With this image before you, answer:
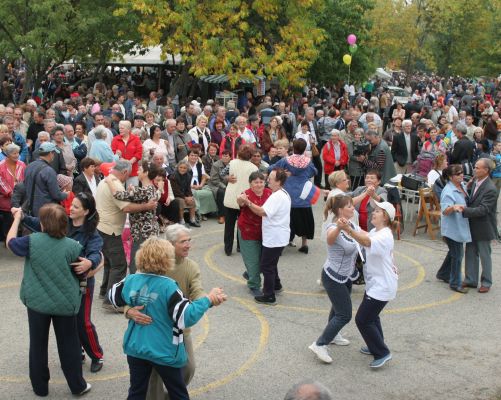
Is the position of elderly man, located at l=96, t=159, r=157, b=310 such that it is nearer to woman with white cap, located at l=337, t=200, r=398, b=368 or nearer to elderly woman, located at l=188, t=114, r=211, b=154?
woman with white cap, located at l=337, t=200, r=398, b=368

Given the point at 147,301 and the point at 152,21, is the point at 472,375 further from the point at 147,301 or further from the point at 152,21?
the point at 152,21

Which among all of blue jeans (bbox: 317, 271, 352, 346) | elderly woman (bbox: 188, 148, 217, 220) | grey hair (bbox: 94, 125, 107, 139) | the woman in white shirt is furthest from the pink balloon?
blue jeans (bbox: 317, 271, 352, 346)

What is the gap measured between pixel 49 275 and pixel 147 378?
1229 millimetres

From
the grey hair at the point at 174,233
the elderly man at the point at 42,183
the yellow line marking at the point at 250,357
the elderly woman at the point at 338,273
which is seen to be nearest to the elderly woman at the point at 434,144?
the yellow line marking at the point at 250,357

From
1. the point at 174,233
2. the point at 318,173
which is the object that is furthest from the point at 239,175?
the point at 318,173

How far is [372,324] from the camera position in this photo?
680 cm

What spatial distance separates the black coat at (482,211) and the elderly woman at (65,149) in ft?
21.9

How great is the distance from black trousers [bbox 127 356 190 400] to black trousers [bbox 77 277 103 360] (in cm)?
141

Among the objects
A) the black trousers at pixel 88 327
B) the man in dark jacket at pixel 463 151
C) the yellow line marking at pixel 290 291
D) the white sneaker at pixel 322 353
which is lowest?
the yellow line marking at pixel 290 291

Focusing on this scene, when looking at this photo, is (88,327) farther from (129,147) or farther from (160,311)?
(129,147)

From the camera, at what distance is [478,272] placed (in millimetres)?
9430

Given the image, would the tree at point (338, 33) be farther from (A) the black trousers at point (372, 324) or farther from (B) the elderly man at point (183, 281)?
(B) the elderly man at point (183, 281)

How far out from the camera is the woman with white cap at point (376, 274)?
21.6 ft

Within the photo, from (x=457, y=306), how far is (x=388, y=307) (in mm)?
911
